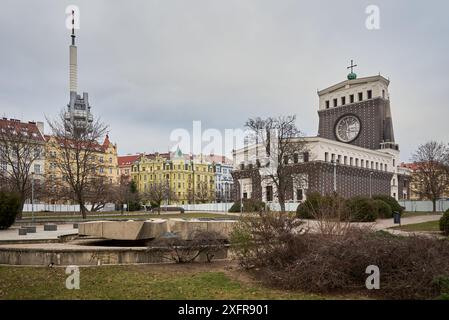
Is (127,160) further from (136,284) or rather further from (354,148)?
(136,284)

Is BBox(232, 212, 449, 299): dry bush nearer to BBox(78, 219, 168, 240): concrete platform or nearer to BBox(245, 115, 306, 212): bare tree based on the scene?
BBox(78, 219, 168, 240): concrete platform

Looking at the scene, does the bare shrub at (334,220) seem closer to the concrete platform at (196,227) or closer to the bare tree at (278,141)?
the concrete platform at (196,227)

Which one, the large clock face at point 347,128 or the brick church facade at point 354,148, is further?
the large clock face at point 347,128

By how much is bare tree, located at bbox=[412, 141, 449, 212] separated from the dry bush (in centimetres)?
5313

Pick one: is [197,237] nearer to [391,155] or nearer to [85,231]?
[85,231]

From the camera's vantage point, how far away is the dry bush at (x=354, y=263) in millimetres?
8148

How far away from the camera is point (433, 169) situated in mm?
58438

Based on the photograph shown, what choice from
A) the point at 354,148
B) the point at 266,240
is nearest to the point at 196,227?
the point at 266,240

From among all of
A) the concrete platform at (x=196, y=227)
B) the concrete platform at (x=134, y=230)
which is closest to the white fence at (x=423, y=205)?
the concrete platform at (x=196, y=227)

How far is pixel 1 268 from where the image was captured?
11.8m

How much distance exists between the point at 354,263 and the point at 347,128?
284 feet

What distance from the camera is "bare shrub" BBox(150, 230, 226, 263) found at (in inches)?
484
